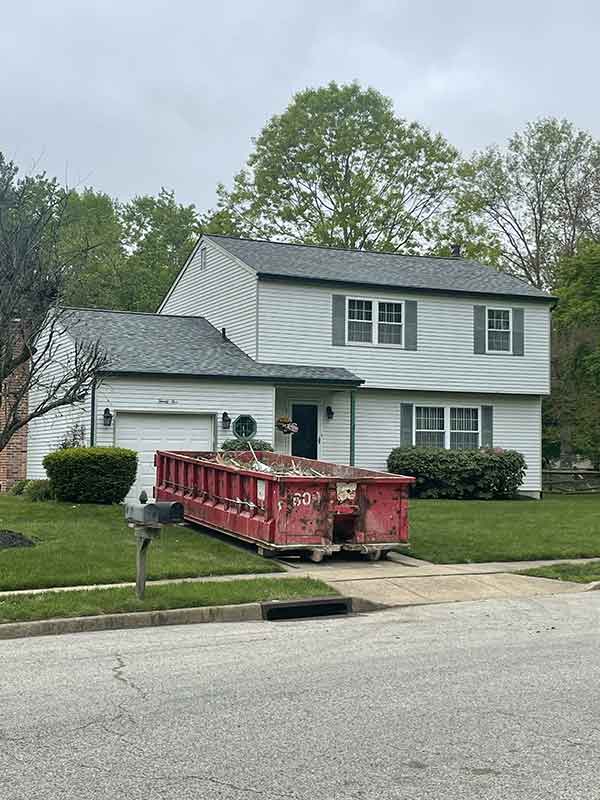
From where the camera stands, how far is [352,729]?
20.6 ft

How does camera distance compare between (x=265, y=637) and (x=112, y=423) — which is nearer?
(x=265, y=637)

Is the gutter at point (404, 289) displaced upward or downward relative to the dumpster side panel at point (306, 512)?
upward

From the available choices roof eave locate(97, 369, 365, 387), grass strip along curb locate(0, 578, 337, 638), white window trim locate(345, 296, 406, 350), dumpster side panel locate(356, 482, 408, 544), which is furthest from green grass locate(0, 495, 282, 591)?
white window trim locate(345, 296, 406, 350)

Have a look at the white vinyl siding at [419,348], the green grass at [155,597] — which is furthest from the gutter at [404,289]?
the green grass at [155,597]

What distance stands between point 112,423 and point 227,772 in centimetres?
1824

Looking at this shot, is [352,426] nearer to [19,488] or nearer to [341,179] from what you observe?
[19,488]

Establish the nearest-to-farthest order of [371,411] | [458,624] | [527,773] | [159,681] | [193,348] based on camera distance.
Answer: [527,773] → [159,681] → [458,624] → [193,348] → [371,411]

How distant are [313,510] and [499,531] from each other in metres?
5.06

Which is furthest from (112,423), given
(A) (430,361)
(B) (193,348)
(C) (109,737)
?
(C) (109,737)

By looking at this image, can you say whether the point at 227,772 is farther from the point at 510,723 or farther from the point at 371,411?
the point at 371,411

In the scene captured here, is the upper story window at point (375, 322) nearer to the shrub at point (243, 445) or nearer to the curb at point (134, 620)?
the shrub at point (243, 445)

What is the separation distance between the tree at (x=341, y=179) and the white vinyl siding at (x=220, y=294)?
18.6m

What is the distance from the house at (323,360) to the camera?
24.0 meters

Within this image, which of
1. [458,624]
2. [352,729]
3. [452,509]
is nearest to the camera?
[352,729]
